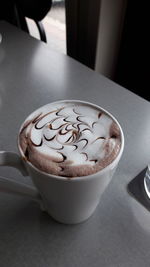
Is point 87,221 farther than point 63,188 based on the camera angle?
Yes

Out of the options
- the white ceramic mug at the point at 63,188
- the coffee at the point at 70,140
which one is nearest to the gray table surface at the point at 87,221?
the white ceramic mug at the point at 63,188

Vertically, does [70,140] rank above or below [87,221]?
above

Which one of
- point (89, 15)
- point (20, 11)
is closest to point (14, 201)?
point (89, 15)

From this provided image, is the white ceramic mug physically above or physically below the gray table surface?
above

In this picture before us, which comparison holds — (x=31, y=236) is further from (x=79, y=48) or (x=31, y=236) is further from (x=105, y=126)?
(x=79, y=48)

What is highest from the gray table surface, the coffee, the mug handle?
the coffee

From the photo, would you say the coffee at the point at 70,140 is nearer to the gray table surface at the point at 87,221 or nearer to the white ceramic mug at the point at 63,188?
the white ceramic mug at the point at 63,188

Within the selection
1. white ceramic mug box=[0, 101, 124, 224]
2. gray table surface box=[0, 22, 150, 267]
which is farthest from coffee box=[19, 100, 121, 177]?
gray table surface box=[0, 22, 150, 267]

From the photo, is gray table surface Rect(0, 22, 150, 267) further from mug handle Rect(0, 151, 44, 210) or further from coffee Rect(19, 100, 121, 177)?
coffee Rect(19, 100, 121, 177)
